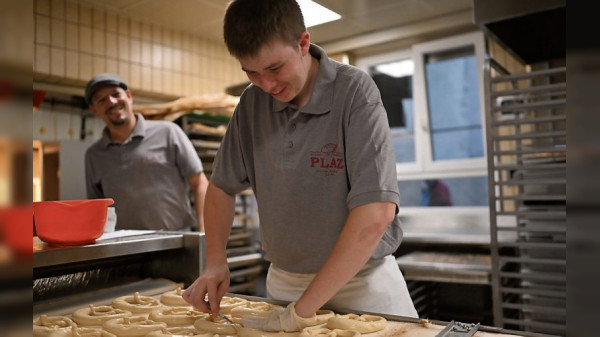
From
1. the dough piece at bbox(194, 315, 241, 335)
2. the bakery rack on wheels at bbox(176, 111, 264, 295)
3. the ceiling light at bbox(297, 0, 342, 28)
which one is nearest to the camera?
the dough piece at bbox(194, 315, 241, 335)

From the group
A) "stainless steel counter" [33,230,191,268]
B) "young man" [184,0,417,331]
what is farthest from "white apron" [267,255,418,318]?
"stainless steel counter" [33,230,191,268]

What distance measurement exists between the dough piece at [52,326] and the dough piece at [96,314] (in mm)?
29

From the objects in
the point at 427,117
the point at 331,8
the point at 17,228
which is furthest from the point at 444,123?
the point at 17,228

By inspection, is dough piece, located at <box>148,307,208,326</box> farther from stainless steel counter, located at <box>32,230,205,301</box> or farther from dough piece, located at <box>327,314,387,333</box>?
dough piece, located at <box>327,314,387,333</box>

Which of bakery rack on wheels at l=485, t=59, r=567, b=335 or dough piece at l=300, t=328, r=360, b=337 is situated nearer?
dough piece at l=300, t=328, r=360, b=337

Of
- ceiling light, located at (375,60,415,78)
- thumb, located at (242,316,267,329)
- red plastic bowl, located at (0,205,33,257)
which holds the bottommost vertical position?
thumb, located at (242,316,267,329)

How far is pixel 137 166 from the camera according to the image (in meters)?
2.66

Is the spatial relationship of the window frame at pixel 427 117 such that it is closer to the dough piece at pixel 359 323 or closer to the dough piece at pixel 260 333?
the dough piece at pixel 359 323

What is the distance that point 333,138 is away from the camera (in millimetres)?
1295

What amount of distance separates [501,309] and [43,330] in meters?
2.24

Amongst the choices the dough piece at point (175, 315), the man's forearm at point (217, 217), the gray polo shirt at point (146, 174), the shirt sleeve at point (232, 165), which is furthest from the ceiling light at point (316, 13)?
the dough piece at point (175, 315)

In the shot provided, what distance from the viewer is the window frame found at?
3805 millimetres

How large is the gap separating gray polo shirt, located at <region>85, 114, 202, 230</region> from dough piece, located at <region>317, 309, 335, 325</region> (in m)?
1.60

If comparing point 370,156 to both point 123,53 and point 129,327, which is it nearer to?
point 129,327
